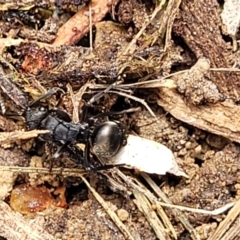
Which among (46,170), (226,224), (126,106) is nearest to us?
(226,224)

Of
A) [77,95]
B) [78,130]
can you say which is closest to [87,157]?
[78,130]

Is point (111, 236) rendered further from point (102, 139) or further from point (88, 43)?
point (88, 43)

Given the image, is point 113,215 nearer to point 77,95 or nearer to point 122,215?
point 122,215

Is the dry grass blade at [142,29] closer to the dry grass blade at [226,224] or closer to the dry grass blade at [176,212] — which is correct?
the dry grass blade at [176,212]

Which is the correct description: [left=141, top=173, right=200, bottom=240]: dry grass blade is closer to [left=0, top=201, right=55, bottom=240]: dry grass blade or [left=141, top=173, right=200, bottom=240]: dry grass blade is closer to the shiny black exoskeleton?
the shiny black exoskeleton

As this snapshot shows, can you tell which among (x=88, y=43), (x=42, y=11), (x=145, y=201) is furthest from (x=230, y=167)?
(x=42, y=11)

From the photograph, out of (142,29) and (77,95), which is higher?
(142,29)
